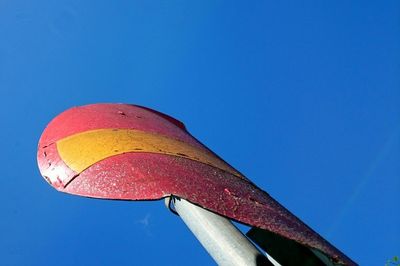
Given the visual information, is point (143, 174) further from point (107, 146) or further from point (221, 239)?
point (221, 239)

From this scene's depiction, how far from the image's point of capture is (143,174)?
54.9 inches

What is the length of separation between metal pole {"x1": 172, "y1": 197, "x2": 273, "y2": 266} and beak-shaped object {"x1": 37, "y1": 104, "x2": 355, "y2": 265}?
29 centimetres

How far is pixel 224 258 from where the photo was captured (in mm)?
1853

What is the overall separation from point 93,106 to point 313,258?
140cm

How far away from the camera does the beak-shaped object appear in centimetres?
133

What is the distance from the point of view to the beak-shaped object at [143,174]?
133cm

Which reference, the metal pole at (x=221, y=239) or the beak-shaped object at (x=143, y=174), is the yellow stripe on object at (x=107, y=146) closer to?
the beak-shaped object at (x=143, y=174)

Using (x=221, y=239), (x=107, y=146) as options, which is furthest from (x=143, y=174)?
(x=221, y=239)

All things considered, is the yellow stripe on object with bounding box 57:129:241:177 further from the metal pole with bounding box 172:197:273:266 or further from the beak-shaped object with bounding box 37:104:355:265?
the metal pole with bounding box 172:197:273:266

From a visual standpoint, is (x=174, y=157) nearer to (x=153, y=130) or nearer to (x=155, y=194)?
(x=155, y=194)

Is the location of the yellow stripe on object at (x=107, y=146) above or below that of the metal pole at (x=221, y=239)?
above

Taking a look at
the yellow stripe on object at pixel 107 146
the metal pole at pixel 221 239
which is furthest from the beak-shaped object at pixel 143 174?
the metal pole at pixel 221 239

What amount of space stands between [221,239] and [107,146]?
26.1 inches

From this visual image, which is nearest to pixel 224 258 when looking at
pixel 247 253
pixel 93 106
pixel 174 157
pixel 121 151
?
pixel 247 253
